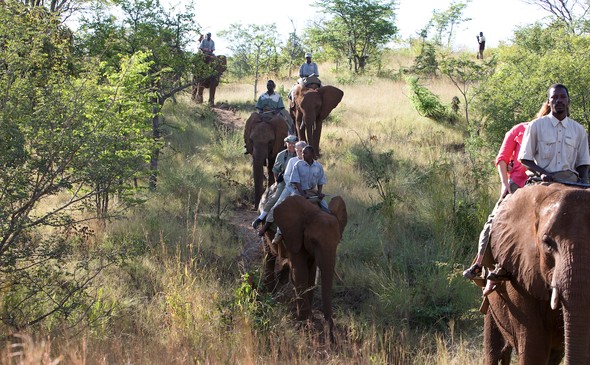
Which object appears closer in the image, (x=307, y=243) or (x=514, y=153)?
(x=514, y=153)

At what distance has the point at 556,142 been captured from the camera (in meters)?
6.11

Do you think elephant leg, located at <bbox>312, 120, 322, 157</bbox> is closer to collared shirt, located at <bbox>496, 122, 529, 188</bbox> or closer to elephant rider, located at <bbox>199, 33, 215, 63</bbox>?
elephant rider, located at <bbox>199, 33, 215, 63</bbox>

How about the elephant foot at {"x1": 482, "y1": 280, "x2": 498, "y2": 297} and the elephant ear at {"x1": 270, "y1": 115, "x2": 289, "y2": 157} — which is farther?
the elephant ear at {"x1": 270, "y1": 115, "x2": 289, "y2": 157}

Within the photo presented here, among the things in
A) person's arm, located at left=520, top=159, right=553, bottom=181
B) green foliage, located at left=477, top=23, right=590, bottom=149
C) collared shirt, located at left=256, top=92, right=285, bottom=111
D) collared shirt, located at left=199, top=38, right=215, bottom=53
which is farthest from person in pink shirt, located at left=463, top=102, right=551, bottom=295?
collared shirt, located at left=199, top=38, right=215, bottom=53

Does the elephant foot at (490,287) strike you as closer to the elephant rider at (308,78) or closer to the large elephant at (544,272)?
the large elephant at (544,272)

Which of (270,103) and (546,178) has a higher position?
(546,178)

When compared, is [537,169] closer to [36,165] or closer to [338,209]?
[338,209]

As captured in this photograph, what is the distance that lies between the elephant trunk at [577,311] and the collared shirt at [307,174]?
19.4 feet

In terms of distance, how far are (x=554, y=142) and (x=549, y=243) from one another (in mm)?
1305

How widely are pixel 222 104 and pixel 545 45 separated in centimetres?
1167

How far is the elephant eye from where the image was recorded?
5.03 m

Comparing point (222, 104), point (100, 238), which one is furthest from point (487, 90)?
point (222, 104)

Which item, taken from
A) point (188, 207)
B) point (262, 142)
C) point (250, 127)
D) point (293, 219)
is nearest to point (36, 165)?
point (188, 207)

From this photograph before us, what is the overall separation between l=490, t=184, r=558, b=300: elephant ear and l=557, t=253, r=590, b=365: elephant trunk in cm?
47
